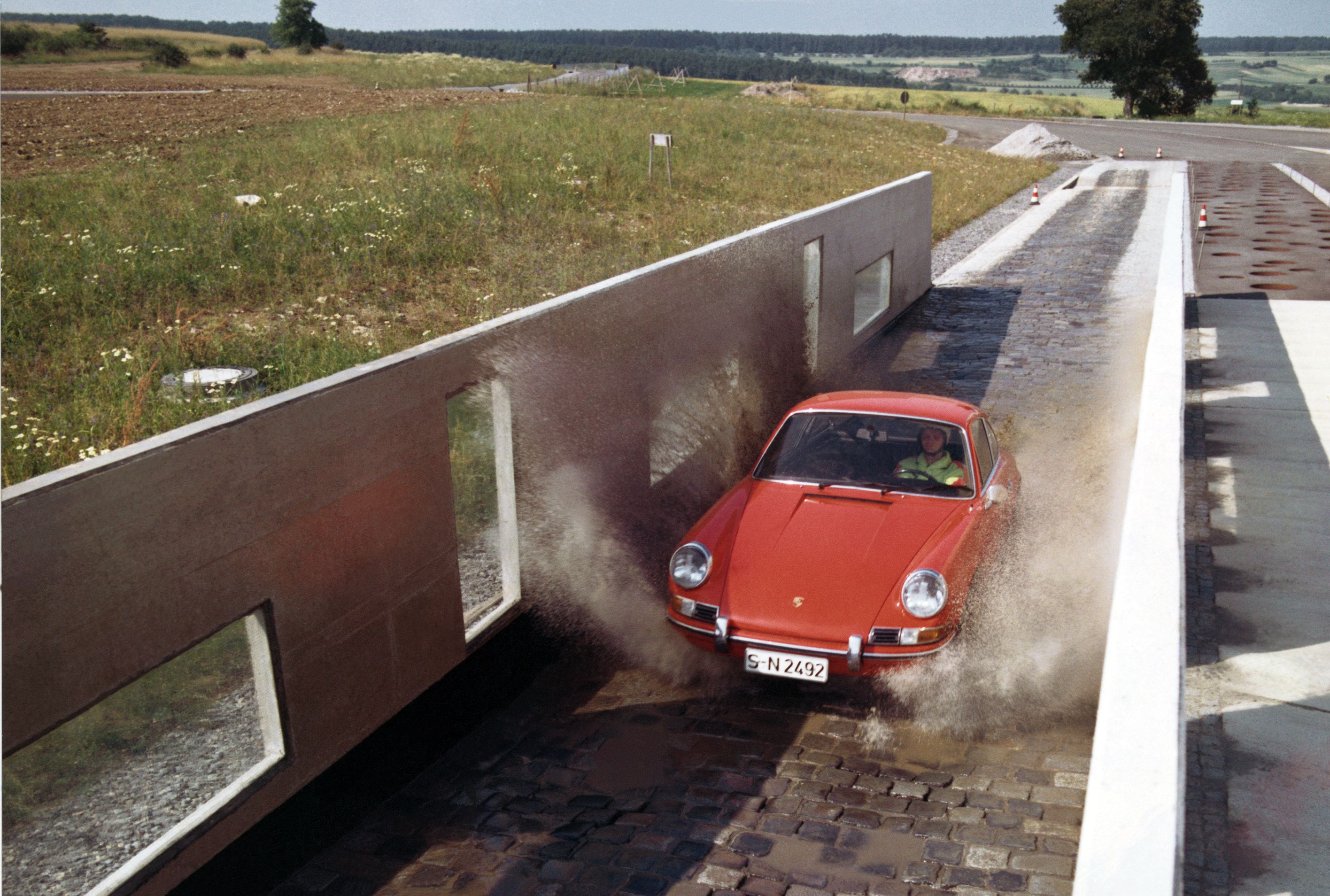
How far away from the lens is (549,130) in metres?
23.9

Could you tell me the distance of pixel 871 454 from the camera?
22.9ft

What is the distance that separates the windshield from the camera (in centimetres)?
675

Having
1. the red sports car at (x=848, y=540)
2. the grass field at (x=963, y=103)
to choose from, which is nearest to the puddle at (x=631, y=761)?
the red sports car at (x=848, y=540)

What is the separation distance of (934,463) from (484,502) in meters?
2.93

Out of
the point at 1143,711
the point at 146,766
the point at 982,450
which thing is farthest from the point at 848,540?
the point at 146,766

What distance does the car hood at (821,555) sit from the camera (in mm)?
5723

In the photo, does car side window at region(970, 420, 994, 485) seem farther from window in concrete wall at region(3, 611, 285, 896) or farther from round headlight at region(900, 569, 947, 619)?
window in concrete wall at region(3, 611, 285, 896)

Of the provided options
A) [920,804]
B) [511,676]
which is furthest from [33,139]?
[920,804]

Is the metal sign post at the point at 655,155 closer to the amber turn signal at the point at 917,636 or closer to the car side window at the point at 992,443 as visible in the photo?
the car side window at the point at 992,443

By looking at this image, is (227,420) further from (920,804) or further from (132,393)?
(132,393)

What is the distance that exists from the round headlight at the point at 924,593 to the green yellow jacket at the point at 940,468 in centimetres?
110

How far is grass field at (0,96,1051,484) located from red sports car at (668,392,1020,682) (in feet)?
12.0

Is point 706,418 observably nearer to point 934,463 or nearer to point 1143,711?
point 934,463

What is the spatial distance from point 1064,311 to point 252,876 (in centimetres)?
1510
